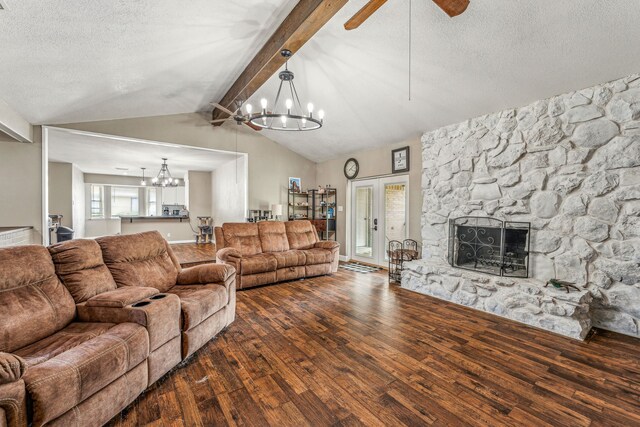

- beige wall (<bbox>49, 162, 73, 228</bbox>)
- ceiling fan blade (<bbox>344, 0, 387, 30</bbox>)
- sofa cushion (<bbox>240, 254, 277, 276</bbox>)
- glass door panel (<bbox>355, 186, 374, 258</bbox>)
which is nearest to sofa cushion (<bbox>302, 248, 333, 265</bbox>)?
sofa cushion (<bbox>240, 254, 277, 276</bbox>)

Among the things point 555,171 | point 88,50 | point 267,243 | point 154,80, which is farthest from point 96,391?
point 555,171

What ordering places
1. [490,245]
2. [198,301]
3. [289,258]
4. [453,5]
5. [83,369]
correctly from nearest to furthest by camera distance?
1. [83,369]
2. [453,5]
3. [198,301]
4. [490,245]
5. [289,258]

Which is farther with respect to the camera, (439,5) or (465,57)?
(465,57)

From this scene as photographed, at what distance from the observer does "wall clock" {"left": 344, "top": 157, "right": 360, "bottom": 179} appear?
634 centimetres

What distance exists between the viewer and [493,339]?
279 cm

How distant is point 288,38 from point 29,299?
3.16 meters

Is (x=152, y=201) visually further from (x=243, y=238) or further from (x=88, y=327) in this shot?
(x=88, y=327)

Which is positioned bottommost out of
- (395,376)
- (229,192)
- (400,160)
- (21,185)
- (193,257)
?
(395,376)

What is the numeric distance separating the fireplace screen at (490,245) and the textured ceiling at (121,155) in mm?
5178

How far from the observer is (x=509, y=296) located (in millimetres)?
3324

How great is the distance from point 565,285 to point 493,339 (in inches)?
45.8

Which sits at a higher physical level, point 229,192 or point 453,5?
point 453,5

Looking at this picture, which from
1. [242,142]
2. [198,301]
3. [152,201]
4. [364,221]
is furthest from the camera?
[152,201]

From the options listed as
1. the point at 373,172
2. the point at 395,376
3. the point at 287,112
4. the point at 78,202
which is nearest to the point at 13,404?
the point at 395,376
